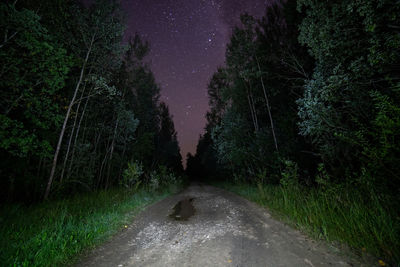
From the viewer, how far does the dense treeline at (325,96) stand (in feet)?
11.3

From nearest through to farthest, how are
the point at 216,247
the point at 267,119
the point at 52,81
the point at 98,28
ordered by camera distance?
the point at 216,247 < the point at 52,81 < the point at 98,28 < the point at 267,119

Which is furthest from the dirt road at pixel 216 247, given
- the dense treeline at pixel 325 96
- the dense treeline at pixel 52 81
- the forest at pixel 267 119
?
the dense treeline at pixel 52 81

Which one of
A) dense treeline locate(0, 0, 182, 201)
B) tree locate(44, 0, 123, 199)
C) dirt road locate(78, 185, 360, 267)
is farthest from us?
tree locate(44, 0, 123, 199)

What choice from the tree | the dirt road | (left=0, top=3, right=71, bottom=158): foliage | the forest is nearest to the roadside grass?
the forest

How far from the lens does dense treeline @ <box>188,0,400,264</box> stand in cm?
344

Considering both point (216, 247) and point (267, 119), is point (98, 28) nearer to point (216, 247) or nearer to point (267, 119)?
point (216, 247)

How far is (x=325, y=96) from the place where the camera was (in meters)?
5.69

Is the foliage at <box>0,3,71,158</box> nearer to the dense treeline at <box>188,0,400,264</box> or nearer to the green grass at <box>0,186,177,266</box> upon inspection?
the green grass at <box>0,186,177,266</box>

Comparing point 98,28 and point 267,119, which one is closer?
point 98,28

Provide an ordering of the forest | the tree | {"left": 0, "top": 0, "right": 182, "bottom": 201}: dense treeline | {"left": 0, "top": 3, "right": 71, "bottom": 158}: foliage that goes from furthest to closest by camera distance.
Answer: the tree
{"left": 0, "top": 0, "right": 182, "bottom": 201}: dense treeline
{"left": 0, "top": 3, "right": 71, "bottom": 158}: foliage
the forest

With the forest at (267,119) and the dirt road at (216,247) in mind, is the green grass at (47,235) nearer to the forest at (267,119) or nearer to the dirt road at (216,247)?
the forest at (267,119)

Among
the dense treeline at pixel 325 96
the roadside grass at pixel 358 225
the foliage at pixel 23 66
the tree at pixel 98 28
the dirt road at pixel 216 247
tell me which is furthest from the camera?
the tree at pixel 98 28

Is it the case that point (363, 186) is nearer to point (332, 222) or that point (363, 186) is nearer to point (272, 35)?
point (332, 222)

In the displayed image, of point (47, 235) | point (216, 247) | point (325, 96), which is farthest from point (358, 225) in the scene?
point (47, 235)
